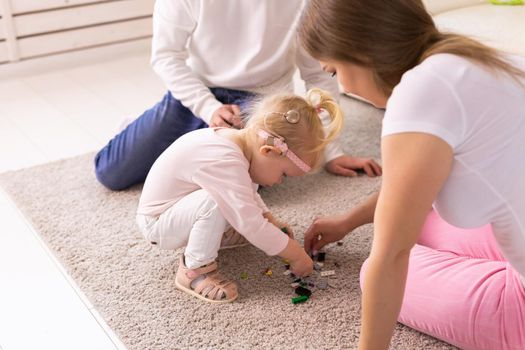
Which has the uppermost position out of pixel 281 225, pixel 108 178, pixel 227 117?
pixel 227 117

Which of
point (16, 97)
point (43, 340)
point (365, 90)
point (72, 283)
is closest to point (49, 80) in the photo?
point (16, 97)

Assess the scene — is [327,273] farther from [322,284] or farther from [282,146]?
[282,146]

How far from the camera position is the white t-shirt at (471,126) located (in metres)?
0.94

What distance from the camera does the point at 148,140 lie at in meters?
1.94

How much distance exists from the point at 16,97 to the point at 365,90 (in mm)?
1846

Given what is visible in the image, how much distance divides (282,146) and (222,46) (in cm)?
53

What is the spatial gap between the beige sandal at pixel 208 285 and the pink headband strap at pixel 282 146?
29 centimetres

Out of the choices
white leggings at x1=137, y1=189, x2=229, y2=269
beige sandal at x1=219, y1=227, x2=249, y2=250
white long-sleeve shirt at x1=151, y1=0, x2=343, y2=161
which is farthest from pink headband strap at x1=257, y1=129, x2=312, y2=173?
white long-sleeve shirt at x1=151, y1=0, x2=343, y2=161

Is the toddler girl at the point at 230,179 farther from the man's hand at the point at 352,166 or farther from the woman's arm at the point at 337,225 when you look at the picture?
the man's hand at the point at 352,166

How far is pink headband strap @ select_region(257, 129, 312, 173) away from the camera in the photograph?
1434mm

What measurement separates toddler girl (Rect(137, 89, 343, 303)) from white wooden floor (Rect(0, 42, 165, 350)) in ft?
0.78

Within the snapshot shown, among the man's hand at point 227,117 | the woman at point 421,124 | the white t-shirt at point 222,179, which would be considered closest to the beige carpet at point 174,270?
the white t-shirt at point 222,179

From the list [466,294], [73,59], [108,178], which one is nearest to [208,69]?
[108,178]

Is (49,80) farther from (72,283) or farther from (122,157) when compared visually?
(72,283)
